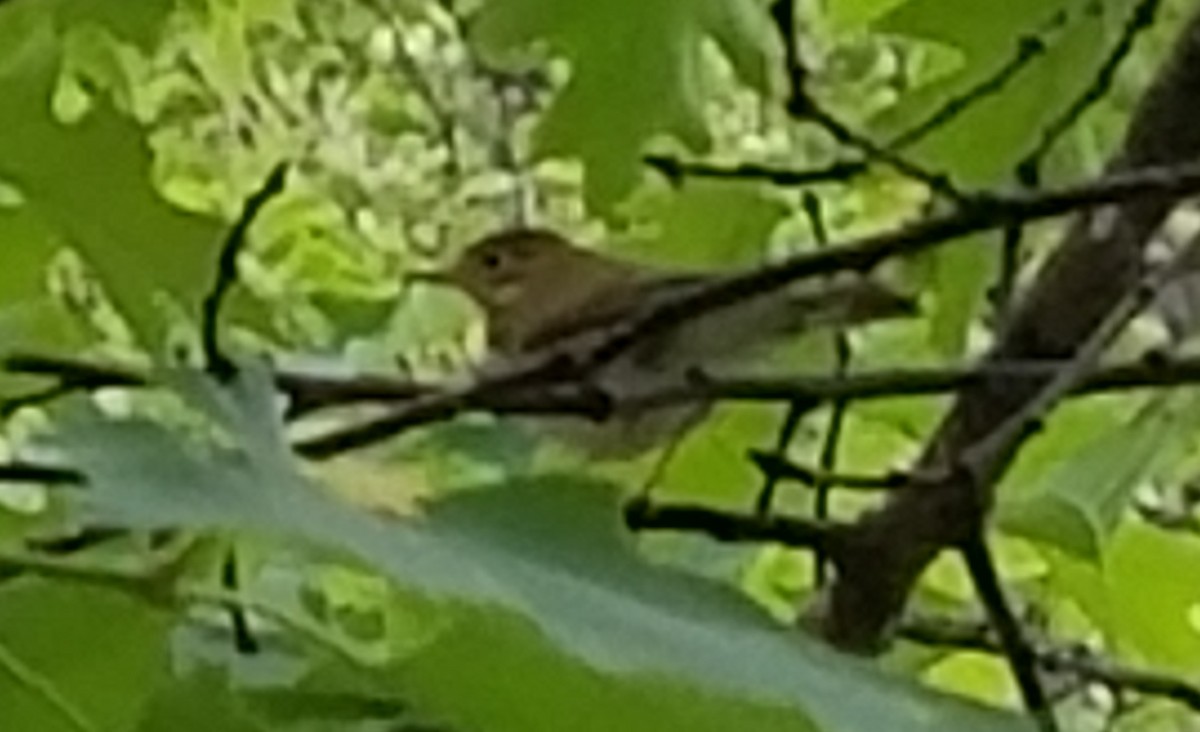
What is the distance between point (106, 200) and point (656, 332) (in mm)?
190

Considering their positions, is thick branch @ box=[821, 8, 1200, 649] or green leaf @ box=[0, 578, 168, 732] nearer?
green leaf @ box=[0, 578, 168, 732]

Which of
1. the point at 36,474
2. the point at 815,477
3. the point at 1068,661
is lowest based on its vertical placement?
→ the point at 1068,661

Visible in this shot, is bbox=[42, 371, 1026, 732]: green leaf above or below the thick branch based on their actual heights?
above

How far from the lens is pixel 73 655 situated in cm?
53

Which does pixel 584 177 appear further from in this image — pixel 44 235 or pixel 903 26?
pixel 44 235

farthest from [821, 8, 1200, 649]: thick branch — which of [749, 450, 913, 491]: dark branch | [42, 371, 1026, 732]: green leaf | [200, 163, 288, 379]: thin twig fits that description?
[42, 371, 1026, 732]: green leaf

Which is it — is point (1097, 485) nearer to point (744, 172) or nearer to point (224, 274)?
point (744, 172)

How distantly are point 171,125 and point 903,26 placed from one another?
16.9 inches

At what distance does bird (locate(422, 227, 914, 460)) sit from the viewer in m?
0.87

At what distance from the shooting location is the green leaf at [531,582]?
0.41 m

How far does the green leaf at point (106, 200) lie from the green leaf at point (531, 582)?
0.31ft

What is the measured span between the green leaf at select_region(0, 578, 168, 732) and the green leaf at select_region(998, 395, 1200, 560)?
39 cm

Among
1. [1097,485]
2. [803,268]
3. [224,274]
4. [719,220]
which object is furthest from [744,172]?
[224,274]

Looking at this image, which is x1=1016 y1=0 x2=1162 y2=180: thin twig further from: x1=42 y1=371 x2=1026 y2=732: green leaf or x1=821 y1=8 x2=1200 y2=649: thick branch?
x1=42 y1=371 x2=1026 y2=732: green leaf
